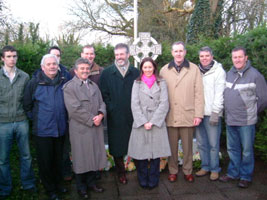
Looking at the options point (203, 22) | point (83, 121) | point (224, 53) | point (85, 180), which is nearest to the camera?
point (83, 121)

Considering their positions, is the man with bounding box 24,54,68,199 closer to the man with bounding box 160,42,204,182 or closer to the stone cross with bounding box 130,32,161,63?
the man with bounding box 160,42,204,182

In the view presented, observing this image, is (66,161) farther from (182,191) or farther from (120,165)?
(182,191)

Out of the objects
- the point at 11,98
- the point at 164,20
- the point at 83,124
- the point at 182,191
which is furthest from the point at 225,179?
the point at 164,20

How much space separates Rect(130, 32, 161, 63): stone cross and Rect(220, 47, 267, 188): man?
2448 millimetres

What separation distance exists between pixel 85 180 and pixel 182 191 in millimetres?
1485

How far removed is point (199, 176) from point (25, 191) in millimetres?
2806

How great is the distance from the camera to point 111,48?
5875 mm

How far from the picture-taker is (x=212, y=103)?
3918mm

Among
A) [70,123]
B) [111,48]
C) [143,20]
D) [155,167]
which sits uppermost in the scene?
[143,20]

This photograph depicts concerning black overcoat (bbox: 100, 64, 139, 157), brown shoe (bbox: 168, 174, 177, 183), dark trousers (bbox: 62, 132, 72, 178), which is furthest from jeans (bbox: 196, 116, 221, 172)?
dark trousers (bbox: 62, 132, 72, 178)

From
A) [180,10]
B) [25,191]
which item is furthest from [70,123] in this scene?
[180,10]

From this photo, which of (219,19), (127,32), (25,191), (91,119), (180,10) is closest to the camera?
(91,119)

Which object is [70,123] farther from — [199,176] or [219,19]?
[219,19]

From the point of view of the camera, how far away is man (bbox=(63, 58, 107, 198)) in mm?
3371
